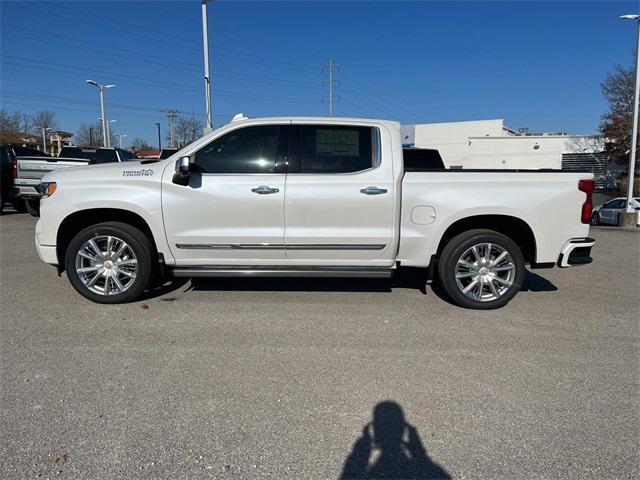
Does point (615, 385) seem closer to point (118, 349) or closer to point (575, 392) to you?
point (575, 392)

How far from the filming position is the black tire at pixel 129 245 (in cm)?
488

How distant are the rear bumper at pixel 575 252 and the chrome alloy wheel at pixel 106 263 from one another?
4.70 meters

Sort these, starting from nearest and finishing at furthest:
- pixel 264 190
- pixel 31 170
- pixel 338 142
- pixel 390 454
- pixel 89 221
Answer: pixel 390 454 < pixel 264 190 < pixel 338 142 < pixel 89 221 < pixel 31 170

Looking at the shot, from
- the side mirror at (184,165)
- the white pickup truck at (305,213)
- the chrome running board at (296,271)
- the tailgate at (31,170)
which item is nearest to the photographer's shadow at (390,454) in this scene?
the chrome running board at (296,271)

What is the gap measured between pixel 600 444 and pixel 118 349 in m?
3.61

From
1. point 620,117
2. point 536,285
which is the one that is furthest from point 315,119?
point 620,117

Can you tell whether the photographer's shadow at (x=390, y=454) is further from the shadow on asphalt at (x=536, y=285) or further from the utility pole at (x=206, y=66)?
the utility pole at (x=206, y=66)

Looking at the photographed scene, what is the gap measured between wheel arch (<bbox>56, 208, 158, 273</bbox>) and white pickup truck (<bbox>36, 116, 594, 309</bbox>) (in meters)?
0.03

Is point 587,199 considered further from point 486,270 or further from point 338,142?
point 338,142

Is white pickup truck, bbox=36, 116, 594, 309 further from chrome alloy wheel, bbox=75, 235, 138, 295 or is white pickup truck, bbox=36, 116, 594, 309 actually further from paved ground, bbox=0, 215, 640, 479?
paved ground, bbox=0, 215, 640, 479

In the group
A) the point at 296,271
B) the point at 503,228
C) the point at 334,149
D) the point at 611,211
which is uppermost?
the point at 334,149

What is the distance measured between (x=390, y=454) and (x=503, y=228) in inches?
137

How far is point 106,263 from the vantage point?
494 centimetres

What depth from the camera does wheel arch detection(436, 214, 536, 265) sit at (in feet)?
16.3
